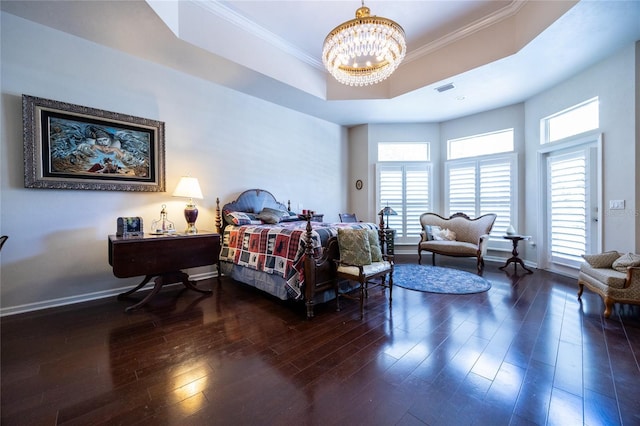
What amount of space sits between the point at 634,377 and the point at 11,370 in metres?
4.05

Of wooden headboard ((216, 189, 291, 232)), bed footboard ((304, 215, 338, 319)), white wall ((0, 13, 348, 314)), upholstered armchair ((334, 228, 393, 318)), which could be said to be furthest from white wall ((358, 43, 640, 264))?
white wall ((0, 13, 348, 314))

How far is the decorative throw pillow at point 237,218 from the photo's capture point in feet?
11.6

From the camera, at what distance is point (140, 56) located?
3145mm

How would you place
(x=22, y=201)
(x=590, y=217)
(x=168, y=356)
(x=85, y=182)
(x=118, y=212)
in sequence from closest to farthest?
(x=168, y=356), (x=22, y=201), (x=85, y=182), (x=118, y=212), (x=590, y=217)

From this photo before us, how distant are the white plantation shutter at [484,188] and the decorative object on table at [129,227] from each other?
5.58 m

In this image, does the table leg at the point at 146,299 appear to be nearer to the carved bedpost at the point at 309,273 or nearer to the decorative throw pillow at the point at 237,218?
the decorative throw pillow at the point at 237,218

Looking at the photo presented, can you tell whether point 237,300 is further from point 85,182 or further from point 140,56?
point 140,56

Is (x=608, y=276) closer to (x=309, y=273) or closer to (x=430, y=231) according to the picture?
(x=430, y=231)

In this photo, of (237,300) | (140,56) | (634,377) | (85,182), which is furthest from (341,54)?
(634,377)

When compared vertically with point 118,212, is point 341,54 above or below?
above

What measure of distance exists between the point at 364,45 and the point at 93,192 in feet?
11.3

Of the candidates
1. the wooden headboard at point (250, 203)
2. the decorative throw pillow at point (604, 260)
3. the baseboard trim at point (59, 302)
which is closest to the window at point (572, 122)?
the decorative throw pillow at point (604, 260)

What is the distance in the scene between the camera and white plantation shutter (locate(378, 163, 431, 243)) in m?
5.59

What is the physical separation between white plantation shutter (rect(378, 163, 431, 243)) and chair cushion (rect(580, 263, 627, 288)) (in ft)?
9.77
